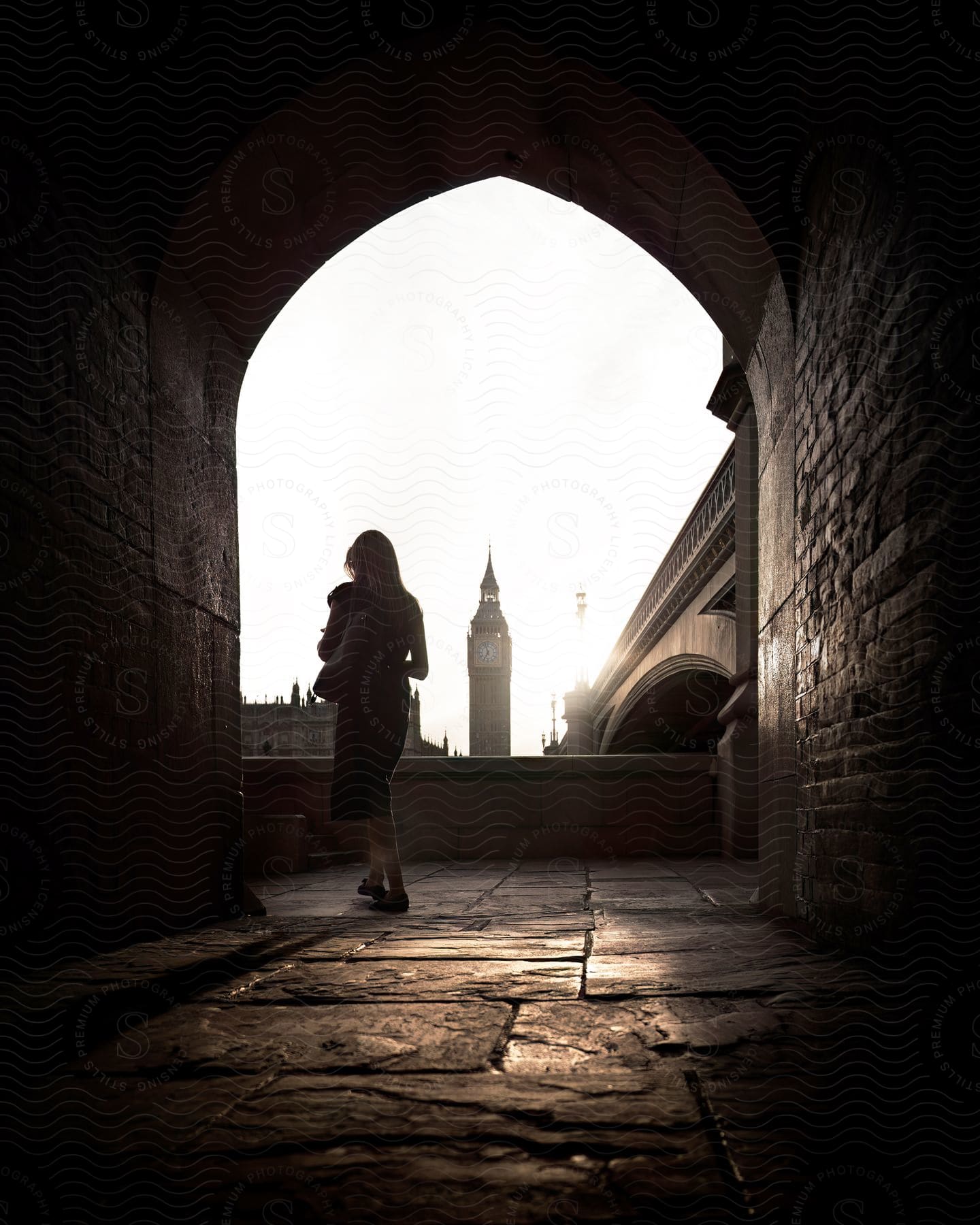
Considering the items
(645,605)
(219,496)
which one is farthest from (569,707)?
(219,496)

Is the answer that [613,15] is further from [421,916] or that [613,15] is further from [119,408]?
[421,916]

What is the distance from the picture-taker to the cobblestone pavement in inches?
51.3

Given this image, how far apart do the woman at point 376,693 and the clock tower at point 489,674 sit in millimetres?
70541

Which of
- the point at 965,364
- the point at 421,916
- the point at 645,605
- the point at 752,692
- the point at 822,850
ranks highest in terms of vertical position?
the point at 645,605

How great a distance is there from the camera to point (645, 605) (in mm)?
17547

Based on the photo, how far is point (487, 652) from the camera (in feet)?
261

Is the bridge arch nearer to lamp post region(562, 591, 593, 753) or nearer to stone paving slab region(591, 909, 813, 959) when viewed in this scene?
lamp post region(562, 591, 593, 753)

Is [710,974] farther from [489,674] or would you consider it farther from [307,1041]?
[489,674]

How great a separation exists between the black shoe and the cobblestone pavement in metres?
0.96

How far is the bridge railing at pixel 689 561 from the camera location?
986 cm

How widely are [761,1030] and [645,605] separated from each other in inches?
621

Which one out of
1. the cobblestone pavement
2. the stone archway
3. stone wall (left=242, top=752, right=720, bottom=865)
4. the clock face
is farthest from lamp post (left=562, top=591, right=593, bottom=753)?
the clock face

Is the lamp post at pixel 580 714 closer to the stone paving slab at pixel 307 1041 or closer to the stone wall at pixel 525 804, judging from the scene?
the stone wall at pixel 525 804

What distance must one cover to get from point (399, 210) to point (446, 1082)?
4.49 meters
